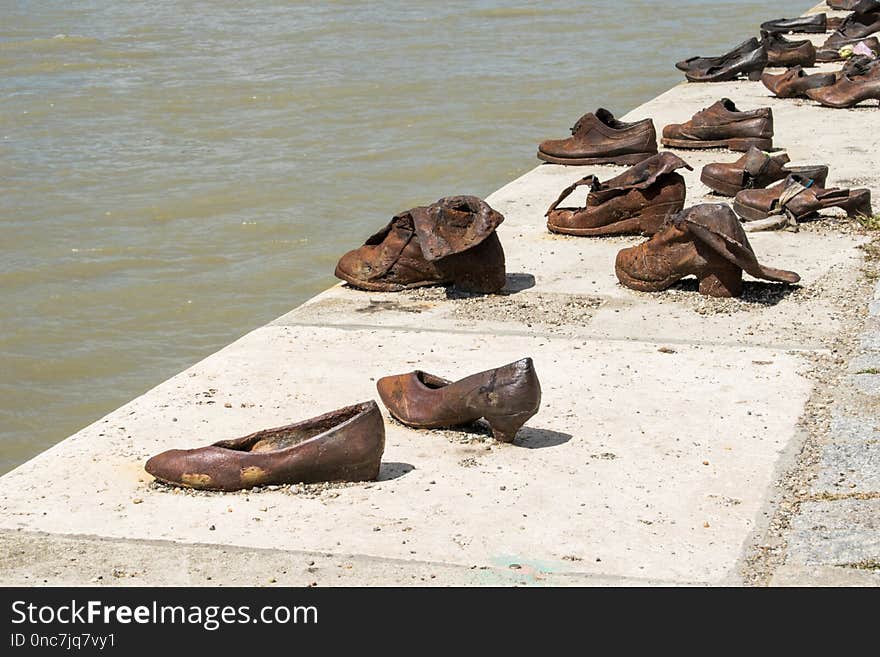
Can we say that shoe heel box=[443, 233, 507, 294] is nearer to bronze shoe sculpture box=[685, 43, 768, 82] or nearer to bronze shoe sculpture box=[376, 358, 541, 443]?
bronze shoe sculpture box=[376, 358, 541, 443]

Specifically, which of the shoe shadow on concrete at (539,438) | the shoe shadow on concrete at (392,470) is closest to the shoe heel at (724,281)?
the shoe shadow on concrete at (539,438)

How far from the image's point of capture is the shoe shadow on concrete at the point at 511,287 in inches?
263

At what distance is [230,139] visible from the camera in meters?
12.7

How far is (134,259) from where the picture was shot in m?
9.20

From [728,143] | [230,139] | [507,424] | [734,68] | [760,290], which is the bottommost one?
[230,139]

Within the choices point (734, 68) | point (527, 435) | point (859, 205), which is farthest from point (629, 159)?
point (527, 435)

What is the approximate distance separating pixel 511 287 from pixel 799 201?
6.01 ft

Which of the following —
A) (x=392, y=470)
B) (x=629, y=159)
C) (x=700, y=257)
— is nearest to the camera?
(x=392, y=470)

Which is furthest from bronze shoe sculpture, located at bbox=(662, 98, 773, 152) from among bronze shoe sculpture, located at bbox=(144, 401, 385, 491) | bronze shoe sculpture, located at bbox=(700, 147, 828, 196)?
bronze shoe sculpture, located at bbox=(144, 401, 385, 491)

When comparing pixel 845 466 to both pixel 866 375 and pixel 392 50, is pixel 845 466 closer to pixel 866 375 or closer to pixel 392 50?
pixel 866 375

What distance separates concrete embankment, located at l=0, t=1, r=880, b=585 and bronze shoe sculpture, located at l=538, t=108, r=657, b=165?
2349mm

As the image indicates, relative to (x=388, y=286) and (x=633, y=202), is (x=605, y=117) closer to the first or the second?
(x=633, y=202)

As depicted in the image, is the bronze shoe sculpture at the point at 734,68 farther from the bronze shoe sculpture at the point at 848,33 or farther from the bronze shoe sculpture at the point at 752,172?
the bronze shoe sculpture at the point at 752,172
